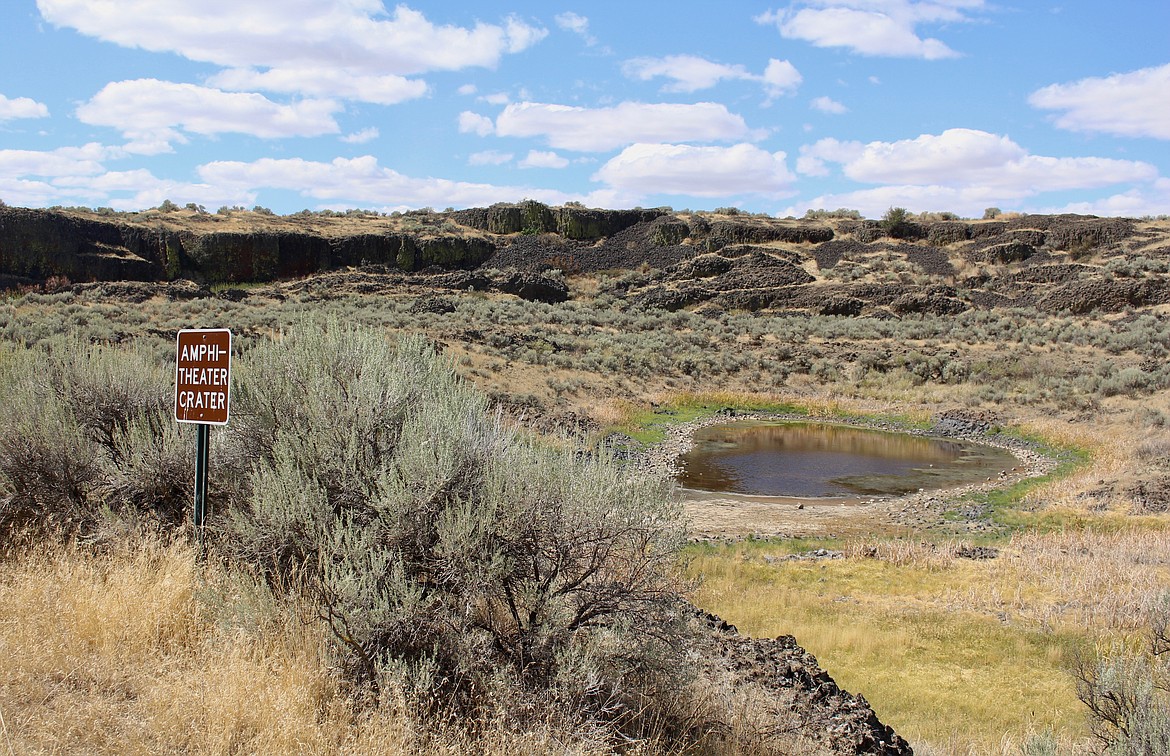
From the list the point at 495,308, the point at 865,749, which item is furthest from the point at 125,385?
the point at 495,308

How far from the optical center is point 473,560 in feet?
15.3

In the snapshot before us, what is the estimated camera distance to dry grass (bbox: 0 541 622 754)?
3.73 metres

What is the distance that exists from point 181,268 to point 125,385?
42126mm

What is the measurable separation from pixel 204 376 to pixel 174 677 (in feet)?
7.78

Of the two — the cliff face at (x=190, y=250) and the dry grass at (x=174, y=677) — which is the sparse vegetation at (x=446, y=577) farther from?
the cliff face at (x=190, y=250)

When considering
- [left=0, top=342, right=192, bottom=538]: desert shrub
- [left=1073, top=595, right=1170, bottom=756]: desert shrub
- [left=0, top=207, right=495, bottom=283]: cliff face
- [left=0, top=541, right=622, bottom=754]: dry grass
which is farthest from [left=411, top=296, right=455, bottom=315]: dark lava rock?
[left=1073, top=595, right=1170, bottom=756]: desert shrub

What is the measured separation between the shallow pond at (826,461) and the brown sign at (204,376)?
15.6 meters

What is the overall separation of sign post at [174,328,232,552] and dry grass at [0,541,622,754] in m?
0.50

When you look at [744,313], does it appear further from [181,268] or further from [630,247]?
[181,268]

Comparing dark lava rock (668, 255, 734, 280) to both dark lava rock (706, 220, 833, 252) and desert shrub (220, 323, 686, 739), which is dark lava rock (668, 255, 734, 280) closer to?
dark lava rock (706, 220, 833, 252)

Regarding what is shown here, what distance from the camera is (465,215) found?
65.8 meters

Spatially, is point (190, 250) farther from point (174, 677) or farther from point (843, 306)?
point (174, 677)

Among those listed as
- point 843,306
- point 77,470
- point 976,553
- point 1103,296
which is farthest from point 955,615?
point 1103,296

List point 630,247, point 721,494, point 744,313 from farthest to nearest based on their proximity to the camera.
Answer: point 630,247 < point 744,313 < point 721,494
